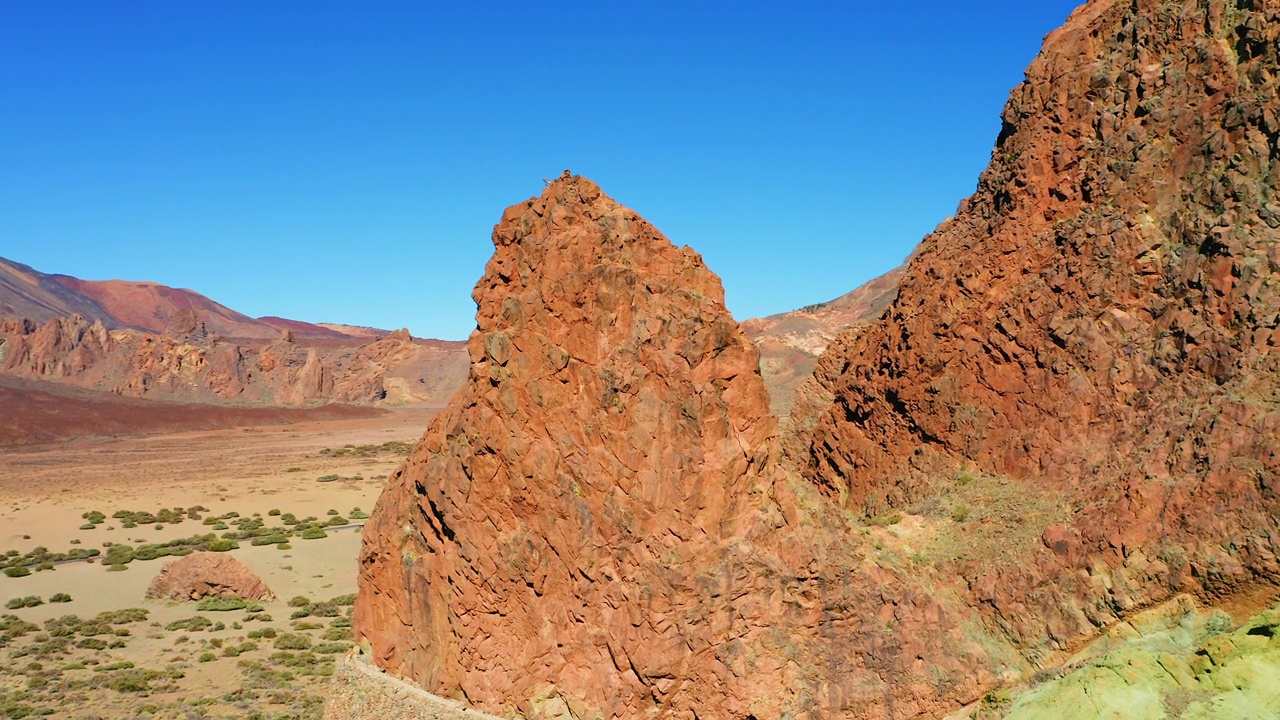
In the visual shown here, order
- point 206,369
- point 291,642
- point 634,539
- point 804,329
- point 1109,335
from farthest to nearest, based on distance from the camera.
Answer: point 206,369 < point 804,329 < point 291,642 < point 1109,335 < point 634,539

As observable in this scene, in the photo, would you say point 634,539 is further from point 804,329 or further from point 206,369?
point 206,369

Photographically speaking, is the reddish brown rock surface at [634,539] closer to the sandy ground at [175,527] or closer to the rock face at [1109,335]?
the rock face at [1109,335]

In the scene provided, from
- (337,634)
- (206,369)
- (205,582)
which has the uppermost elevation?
(206,369)

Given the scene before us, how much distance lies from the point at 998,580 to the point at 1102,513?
1.93 m

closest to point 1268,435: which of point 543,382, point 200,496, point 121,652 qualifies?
point 543,382

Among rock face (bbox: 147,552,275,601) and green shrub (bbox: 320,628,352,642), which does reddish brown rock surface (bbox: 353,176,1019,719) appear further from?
rock face (bbox: 147,552,275,601)

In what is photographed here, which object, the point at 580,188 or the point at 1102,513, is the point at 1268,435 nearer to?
the point at 1102,513

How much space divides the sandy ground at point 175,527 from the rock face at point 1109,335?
1941 centimetres

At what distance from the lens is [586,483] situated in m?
15.7

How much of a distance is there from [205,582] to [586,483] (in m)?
31.3

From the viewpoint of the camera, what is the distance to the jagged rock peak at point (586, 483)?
49.1 ft

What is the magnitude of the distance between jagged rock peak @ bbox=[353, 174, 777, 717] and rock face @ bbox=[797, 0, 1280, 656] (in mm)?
4571

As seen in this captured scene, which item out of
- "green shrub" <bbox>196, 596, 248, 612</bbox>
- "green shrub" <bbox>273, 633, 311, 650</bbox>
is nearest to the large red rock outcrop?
"green shrub" <bbox>196, 596, 248, 612</bbox>

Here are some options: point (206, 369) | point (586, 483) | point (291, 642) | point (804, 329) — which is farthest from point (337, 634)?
point (206, 369)
